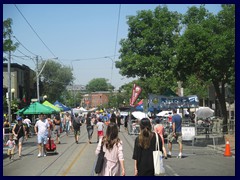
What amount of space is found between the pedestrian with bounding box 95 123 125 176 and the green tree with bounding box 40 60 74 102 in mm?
66041

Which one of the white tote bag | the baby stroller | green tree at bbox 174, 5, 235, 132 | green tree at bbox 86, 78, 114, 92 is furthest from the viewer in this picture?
green tree at bbox 86, 78, 114, 92

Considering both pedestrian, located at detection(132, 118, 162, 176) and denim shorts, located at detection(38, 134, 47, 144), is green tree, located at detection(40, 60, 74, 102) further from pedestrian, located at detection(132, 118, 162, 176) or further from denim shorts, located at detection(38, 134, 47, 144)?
pedestrian, located at detection(132, 118, 162, 176)

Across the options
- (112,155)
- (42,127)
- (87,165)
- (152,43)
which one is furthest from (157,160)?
(152,43)

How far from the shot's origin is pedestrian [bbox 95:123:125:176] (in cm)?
813

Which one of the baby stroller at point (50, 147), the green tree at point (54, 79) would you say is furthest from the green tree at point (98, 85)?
the baby stroller at point (50, 147)

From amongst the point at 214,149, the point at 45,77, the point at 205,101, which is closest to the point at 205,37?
the point at 214,149

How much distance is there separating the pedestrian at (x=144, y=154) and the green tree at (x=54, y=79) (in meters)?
66.0

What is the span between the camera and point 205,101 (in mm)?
64812

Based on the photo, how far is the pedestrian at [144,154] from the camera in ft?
26.8

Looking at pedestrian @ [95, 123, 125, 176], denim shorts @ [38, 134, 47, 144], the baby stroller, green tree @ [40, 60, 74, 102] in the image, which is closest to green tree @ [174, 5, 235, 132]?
the baby stroller

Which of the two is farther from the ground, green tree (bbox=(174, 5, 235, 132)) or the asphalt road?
green tree (bbox=(174, 5, 235, 132))
